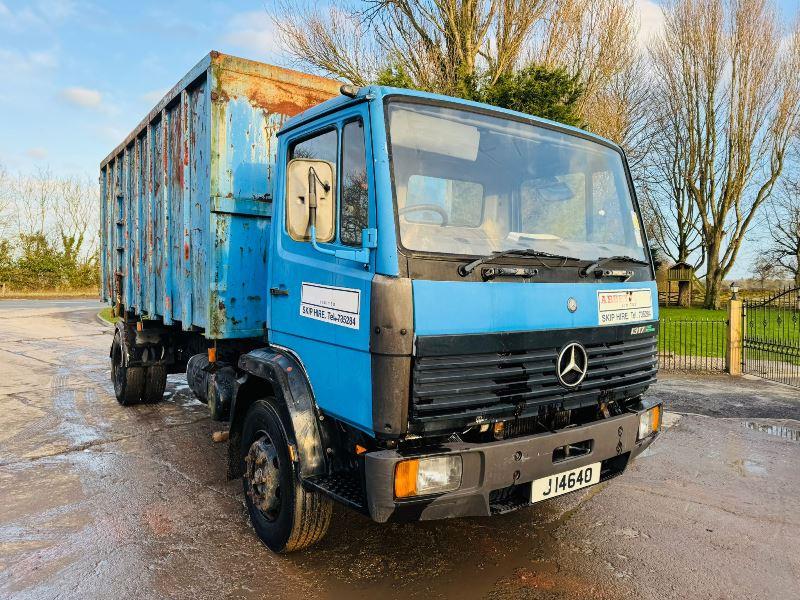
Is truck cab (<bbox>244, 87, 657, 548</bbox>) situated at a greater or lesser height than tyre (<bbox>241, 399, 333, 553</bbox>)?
greater

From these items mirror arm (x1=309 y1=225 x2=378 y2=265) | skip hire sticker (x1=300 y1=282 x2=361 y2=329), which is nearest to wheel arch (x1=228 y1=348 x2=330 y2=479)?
skip hire sticker (x1=300 y1=282 x2=361 y2=329)

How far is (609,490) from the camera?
14.5ft

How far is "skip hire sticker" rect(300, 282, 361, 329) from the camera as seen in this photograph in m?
2.78

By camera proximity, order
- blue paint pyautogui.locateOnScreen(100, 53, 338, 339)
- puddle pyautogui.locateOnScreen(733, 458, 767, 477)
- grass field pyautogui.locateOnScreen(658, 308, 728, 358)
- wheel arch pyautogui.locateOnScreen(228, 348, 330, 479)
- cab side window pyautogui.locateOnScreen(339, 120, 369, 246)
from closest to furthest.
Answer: cab side window pyautogui.locateOnScreen(339, 120, 369, 246) → wheel arch pyautogui.locateOnScreen(228, 348, 330, 479) → blue paint pyautogui.locateOnScreen(100, 53, 338, 339) → puddle pyautogui.locateOnScreen(733, 458, 767, 477) → grass field pyautogui.locateOnScreen(658, 308, 728, 358)

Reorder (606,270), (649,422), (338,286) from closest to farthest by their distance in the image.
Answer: (338,286), (606,270), (649,422)

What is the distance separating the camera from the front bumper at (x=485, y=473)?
2564 mm

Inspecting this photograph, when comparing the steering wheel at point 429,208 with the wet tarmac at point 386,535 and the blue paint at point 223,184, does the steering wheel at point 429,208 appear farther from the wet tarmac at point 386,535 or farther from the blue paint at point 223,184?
the wet tarmac at point 386,535

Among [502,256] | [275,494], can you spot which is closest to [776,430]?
[502,256]

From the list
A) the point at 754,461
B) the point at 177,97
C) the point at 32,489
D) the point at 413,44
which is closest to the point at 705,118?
the point at 413,44

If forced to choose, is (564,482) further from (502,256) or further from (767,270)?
(767,270)

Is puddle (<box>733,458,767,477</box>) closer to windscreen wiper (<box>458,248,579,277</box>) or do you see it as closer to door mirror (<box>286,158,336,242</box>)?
windscreen wiper (<box>458,248,579,277</box>)

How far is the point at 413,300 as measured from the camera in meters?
2.57

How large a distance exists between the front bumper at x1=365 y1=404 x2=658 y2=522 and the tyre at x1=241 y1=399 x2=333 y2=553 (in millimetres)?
725

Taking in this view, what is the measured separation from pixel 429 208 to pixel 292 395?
123cm
